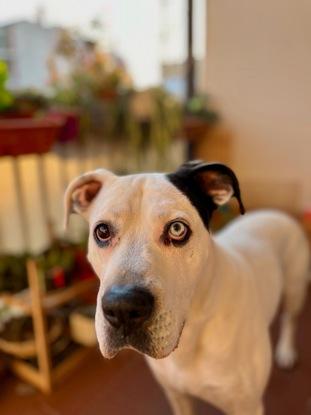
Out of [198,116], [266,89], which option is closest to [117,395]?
[266,89]

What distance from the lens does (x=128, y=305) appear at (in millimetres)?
733

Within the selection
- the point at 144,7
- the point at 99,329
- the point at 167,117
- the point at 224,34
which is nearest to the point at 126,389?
the point at 99,329

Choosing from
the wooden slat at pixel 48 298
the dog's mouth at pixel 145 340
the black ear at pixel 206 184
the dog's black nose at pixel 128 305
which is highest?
the black ear at pixel 206 184

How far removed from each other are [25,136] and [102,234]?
75 centimetres

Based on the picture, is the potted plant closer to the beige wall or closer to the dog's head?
the beige wall

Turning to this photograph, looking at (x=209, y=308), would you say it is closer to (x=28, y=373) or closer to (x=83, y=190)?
(x=83, y=190)

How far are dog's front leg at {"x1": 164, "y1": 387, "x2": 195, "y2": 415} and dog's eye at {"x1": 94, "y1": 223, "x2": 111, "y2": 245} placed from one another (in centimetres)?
64

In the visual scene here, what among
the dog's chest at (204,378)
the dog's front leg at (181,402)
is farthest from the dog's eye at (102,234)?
the dog's front leg at (181,402)

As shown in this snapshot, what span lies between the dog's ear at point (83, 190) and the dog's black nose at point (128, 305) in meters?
0.40

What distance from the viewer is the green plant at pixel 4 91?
1.42 m

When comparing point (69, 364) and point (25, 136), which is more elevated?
point (25, 136)

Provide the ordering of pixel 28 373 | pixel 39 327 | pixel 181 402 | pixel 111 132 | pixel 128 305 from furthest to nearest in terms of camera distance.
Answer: pixel 111 132, pixel 28 373, pixel 39 327, pixel 181 402, pixel 128 305

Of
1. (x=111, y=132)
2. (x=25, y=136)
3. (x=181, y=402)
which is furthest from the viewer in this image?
(x=111, y=132)

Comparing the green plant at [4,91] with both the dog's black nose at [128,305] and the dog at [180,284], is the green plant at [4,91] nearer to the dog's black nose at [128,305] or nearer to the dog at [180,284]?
the dog at [180,284]
